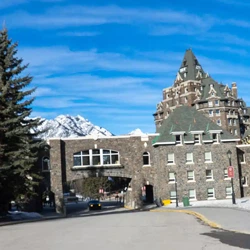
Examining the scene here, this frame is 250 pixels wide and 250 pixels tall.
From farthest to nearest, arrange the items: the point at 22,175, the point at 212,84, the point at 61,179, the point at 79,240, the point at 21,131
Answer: the point at 212,84 → the point at 61,179 → the point at 22,175 → the point at 21,131 → the point at 79,240

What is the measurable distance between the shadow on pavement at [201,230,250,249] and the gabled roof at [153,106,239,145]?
111ft

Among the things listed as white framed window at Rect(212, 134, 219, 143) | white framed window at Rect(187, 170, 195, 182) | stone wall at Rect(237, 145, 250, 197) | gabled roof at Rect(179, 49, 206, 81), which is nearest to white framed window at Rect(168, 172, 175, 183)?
white framed window at Rect(187, 170, 195, 182)

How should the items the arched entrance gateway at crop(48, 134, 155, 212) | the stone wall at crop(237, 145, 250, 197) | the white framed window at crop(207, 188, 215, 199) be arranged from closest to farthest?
1. the arched entrance gateway at crop(48, 134, 155, 212)
2. the white framed window at crop(207, 188, 215, 199)
3. the stone wall at crop(237, 145, 250, 197)

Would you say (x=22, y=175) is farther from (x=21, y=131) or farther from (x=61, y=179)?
(x=61, y=179)

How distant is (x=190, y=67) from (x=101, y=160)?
63.5 meters

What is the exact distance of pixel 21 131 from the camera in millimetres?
31234

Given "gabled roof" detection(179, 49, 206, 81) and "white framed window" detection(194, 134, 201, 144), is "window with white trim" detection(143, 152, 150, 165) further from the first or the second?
"gabled roof" detection(179, 49, 206, 81)

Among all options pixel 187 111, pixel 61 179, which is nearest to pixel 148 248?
pixel 61 179

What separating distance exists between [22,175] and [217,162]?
24.9 meters

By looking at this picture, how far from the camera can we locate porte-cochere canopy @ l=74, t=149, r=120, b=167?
1930 inches

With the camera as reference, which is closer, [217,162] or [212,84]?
[217,162]

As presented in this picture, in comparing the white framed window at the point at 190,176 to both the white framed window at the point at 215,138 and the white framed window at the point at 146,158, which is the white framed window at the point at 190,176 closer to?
the white framed window at the point at 215,138

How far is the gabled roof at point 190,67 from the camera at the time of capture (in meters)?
105

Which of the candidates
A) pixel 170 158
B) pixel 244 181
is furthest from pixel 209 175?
pixel 244 181
